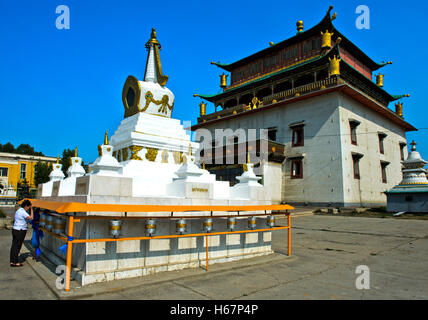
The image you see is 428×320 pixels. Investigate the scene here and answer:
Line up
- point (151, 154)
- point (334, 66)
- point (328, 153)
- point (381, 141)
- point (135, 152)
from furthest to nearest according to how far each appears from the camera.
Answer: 1. point (381, 141)
2. point (334, 66)
3. point (328, 153)
4. point (151, 154)
5. point (135, 152)

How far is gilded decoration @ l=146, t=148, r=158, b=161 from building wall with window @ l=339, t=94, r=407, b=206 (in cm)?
1837

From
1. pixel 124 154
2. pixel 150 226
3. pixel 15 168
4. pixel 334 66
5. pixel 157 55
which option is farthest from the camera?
pixel 15 168

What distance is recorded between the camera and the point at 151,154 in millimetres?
8234

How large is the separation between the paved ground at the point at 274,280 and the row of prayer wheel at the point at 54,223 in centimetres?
78

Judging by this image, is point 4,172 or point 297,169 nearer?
point 297,169

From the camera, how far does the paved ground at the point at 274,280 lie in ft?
14.5

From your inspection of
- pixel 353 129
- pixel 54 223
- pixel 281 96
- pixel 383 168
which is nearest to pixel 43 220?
pixel 54 223

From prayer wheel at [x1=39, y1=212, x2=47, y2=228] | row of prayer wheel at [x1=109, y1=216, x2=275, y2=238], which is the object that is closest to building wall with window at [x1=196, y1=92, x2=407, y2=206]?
row of prayer wheel at [x1=109, y1=216, x2=275, y2=238]

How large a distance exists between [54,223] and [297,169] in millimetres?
22619

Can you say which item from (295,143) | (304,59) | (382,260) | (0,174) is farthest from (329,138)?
(0,174)

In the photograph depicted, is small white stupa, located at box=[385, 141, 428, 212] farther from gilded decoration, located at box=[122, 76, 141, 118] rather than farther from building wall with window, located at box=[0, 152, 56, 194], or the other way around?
building wall with window, located at box=[0, 152, 56, 194]

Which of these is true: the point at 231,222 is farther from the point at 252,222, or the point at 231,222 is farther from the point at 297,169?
the point at 297,169

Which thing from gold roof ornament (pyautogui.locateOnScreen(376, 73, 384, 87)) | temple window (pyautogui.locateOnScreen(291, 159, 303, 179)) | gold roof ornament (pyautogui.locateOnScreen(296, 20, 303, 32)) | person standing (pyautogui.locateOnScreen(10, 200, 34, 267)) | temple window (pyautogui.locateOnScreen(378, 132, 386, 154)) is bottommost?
person standing (pyautogui.locateOnScreen(10, 200, 34, 267))

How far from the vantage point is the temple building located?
23719mm
